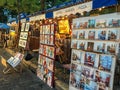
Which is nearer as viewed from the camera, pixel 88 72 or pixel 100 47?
pixel 100 47

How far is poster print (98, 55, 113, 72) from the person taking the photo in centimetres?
506

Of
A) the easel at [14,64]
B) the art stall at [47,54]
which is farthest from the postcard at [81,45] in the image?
the easel at [14,64]

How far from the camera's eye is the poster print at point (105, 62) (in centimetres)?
506

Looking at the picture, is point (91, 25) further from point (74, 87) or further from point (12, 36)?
point (12, 36)

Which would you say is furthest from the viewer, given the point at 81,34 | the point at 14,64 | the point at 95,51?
the point at 14,64

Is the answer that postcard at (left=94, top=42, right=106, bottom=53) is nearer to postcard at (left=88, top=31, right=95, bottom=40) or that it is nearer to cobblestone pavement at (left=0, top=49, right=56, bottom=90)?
postcard at (left=88, top=31, right=95, bottom=40)

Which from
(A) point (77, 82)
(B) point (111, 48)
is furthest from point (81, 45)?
(B) point (111, 48)

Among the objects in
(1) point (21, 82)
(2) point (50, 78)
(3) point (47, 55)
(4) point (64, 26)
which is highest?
(4) point (64, 26)

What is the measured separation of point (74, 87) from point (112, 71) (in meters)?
1.71

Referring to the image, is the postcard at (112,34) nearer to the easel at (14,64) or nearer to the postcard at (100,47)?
the postcard at (100,47)

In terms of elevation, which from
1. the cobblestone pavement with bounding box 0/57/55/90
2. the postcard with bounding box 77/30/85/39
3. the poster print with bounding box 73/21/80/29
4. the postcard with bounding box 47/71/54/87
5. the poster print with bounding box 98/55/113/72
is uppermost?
the poster print with bounding box 73/21/80/29

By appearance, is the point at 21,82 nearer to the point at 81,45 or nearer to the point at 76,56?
the point at 76,56

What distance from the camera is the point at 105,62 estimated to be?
5.21 meters

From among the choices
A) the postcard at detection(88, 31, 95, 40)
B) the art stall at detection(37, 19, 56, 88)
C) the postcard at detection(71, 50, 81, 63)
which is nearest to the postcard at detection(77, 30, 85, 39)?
the postcard at detection(88, 31, 95, 40)
